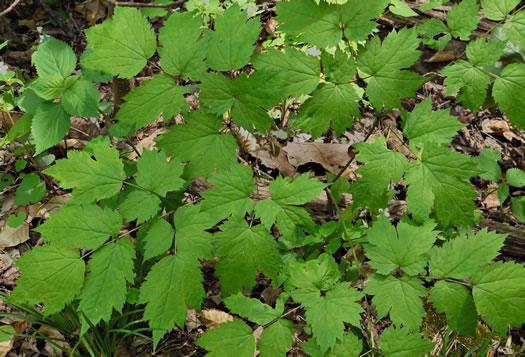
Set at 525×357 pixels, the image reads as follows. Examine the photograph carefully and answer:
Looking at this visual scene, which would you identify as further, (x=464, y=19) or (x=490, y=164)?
(x=490, y=164)

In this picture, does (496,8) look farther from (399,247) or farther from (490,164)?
(399,247)

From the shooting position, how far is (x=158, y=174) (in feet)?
5.39

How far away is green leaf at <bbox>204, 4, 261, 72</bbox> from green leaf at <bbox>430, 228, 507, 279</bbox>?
1.19 metres

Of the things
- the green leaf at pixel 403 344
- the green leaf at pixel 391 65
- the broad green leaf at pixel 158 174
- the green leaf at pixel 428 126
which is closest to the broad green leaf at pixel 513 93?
the green leaf at pixel 428 126

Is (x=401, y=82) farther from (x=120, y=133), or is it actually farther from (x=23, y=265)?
(x=23, y=265)

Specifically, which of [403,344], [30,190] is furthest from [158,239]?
[30,190]

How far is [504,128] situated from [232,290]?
2.63 metres

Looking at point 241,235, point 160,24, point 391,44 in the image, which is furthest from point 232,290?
point 160,24

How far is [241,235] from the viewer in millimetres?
1581

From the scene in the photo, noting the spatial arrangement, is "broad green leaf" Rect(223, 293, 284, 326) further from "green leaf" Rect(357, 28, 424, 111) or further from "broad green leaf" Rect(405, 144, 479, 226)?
"green leaf" Rect(357, 28, 424, 111)

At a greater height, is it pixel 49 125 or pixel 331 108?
pixel 331 108

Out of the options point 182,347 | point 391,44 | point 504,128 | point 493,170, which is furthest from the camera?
point 504,128

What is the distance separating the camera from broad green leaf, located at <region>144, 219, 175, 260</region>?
1.53 m

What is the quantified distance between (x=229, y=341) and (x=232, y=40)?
127 centimetres
